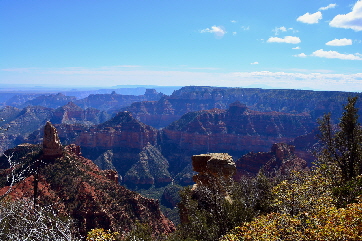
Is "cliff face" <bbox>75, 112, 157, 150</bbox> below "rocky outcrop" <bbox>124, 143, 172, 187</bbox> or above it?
above

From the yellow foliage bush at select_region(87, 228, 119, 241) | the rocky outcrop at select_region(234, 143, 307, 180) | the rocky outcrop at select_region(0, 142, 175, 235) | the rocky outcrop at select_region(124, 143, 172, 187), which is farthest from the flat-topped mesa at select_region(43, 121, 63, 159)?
the rocky outcrop at select_region(124, 143, 172, 187)

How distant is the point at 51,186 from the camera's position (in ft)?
127

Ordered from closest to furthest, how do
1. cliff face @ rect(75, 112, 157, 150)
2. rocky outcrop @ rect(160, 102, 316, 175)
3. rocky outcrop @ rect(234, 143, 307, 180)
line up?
rocky outcrop @ rect(234, 143, 307, 180) → cliff face @ rect(75, 112, 157, 150) → rocky outcrop @ rect(160, 102, 316, 175)

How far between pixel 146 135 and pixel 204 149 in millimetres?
35944

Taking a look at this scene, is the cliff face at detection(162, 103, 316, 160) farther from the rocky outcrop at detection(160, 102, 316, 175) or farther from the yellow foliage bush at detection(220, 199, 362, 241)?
the yellow foliage bush at detection(220, 199, 362, 241)

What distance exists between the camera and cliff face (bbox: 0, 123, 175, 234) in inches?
1366

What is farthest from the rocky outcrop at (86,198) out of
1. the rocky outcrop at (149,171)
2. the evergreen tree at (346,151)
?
the rocky outcrop at (149,171)

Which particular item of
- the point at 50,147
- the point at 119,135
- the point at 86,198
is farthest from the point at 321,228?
the point at 119,135

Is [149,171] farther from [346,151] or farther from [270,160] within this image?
[346,151]

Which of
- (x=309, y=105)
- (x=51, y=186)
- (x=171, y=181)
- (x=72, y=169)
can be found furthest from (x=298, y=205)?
(x=309, y=105)

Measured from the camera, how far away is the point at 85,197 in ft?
123

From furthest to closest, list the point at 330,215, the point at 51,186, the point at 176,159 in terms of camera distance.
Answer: the point at 176,159 < the point at 51,186 < the point at 330,215

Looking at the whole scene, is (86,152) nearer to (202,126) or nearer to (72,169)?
(202,126)

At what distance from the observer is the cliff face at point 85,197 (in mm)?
34688
